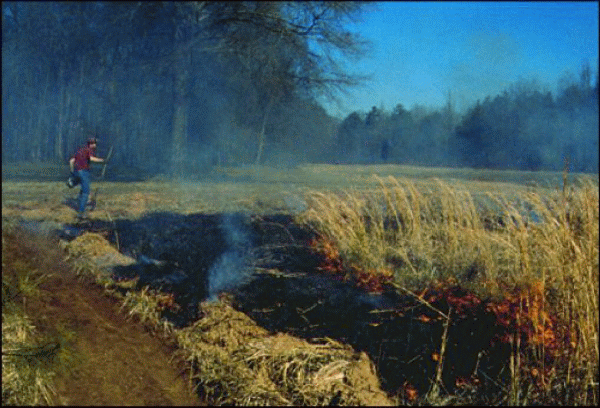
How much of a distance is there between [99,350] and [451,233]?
312 cm

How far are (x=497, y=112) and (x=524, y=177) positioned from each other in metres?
1.19

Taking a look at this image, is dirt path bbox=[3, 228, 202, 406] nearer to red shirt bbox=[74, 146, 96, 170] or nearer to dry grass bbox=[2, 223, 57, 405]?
dry grass bbox=[2, 223, 57, 405]

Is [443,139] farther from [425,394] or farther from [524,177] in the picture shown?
[425,394]

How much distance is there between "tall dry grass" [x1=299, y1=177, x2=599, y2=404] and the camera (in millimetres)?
2914

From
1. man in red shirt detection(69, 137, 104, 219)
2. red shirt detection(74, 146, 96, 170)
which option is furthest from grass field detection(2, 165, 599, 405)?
red shirt detection(74, 146, 96, 170)

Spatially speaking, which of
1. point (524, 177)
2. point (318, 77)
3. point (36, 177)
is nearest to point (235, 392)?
point (524, 177)

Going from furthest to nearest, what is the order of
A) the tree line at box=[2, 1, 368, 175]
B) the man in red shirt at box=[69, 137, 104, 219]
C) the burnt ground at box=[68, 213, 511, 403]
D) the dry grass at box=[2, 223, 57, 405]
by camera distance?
the tree line at box=[2, 1, 368, 175]
the man in red shirt at box=[69, 137, 104, 219]
the burnt ground at box=[68, 213, 511, 403]
the dry grass at box=[2, 223, 57, 405]

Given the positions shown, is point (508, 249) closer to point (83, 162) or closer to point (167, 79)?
point (83, 162)

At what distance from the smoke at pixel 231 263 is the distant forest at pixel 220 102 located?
40.3 inches

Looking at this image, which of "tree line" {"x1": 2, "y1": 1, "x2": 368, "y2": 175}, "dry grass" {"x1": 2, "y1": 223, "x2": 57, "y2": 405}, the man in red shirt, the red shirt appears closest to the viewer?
"dry grass" {"x1": 2, "y1": 223, "x2": 57, "y2": 405}

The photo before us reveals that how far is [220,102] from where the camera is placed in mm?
12672

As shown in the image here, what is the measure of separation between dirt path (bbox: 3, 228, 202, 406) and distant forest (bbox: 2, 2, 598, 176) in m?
2.28

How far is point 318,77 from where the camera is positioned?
8.78 meters

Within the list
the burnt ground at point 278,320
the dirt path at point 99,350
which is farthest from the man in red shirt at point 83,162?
the dirt path at point 99,350
